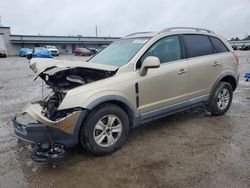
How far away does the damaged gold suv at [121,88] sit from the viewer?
11.2 feet

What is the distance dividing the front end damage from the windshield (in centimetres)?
49

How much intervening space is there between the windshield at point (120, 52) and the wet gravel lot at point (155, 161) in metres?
1.38

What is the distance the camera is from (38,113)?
351 cm

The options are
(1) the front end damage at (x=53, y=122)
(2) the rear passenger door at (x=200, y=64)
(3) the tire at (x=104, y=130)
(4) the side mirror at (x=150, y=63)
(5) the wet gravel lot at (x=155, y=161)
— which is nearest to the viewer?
(5) the wet gravel lot at (x=155, y=161)

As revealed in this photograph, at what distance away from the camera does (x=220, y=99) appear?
218 inches

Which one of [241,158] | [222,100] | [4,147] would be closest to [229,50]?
[222,100]

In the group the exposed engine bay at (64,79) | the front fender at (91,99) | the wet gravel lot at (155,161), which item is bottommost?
the wet gravel lot at (155,161)

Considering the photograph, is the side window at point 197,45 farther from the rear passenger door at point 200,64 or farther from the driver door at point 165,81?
the driver door at point 165,81

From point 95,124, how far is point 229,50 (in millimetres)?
3678

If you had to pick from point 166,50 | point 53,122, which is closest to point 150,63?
point 166,50

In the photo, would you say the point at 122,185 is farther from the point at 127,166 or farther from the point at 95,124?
the point at 95,124

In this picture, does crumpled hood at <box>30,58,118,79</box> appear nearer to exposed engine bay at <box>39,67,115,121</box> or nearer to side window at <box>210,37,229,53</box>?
exposed engine bay at <box>39,67,115,121</box>

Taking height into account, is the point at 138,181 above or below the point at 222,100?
below

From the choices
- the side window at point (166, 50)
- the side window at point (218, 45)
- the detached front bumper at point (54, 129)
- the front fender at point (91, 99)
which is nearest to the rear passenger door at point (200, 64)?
the side window at point (218, 45)
